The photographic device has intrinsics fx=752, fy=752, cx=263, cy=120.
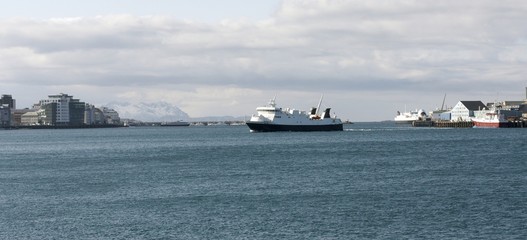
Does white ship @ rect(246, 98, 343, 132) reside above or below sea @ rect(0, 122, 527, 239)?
above

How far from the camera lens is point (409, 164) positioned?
63.6m

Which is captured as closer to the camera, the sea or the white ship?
the sea

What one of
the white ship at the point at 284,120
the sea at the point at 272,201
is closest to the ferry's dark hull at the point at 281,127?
the white ship at the point at 284,120

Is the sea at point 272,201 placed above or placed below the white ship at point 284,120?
below

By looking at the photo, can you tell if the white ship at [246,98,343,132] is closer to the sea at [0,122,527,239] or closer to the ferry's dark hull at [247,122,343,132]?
the ferry's dark hull at [247,122,343,132]

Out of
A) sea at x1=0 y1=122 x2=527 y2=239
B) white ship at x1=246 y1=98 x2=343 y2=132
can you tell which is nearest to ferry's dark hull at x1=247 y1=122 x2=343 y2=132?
white ship at x1=246 y1=98 x2=343 y2=132

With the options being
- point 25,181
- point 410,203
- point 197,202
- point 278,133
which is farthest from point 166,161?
point 278,133

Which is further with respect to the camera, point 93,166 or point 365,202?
point 93,166

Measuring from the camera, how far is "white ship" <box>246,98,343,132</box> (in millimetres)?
148250

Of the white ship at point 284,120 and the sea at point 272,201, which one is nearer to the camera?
the sea at point 272,201

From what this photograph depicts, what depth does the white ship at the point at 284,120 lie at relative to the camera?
486 feet

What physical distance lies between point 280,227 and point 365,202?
792 cm

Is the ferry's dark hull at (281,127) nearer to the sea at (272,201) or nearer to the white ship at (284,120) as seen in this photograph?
the white ship at (284,120)

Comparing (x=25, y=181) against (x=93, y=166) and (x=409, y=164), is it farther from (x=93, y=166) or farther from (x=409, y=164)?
(x=409, y=164)
